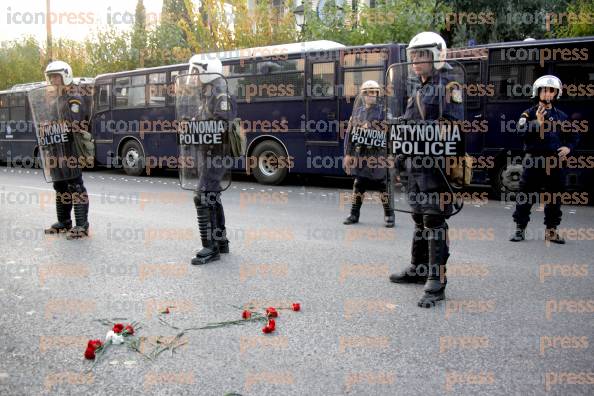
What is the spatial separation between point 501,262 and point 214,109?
A: 329 cm

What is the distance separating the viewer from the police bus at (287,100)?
13695 millimetres

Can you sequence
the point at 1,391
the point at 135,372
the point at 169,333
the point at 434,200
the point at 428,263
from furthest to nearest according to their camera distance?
the point at 428,263 → the point at 434,200 → the point at 169,333 → the point at 135,372 → the point at 1,391

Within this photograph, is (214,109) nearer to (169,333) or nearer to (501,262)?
(169,333)

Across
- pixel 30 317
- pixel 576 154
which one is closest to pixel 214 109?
pixel 30 317

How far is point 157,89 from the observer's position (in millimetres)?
17484

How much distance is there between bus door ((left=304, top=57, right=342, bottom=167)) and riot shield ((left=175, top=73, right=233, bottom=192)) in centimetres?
786

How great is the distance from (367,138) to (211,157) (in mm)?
2954

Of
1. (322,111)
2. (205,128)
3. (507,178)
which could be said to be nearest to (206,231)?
(205,128)

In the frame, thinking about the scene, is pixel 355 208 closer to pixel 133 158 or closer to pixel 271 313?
pixel 271 313

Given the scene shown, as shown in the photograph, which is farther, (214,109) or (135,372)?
(214,109)

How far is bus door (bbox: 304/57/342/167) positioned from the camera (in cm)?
1392

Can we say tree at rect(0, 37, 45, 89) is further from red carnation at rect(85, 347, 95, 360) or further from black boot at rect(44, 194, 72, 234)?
red carnation at rect(85, 347, 95, 360)

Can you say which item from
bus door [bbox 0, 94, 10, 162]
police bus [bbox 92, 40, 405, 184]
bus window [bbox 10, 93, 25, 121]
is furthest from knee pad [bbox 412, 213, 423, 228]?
bus door [bbox 0, 94, 10, 162]

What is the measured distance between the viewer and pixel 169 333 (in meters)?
4.12
